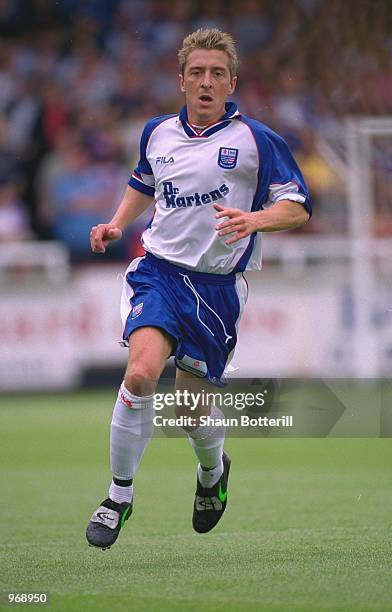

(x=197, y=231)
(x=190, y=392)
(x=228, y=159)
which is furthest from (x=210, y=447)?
(x=228, y=159)

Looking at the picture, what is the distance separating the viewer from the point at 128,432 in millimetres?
5387

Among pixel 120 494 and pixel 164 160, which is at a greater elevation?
pixel 164 160

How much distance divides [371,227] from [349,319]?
121cm

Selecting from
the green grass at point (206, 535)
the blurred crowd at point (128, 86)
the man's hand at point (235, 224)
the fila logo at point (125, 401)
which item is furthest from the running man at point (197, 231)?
the blurred crowd at point (128, 86)

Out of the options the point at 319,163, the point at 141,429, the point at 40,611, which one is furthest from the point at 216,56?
the point at 319,163

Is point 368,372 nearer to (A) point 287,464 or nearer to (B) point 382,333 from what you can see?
(B) point 382,333

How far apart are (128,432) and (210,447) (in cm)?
69

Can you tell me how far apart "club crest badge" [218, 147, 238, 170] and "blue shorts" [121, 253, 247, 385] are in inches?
20.8

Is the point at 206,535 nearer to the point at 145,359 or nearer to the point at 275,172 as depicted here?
the point at 145,359

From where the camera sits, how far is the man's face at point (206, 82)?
18.4ft

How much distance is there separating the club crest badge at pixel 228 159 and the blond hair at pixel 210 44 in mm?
382

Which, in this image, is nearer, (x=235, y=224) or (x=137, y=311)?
(x=235, y=224)

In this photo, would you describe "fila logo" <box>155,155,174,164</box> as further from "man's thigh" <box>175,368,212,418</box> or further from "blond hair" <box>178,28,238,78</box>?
"man's thigh" <box>175,368,212,418</box>

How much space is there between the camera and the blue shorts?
5.58 meters
